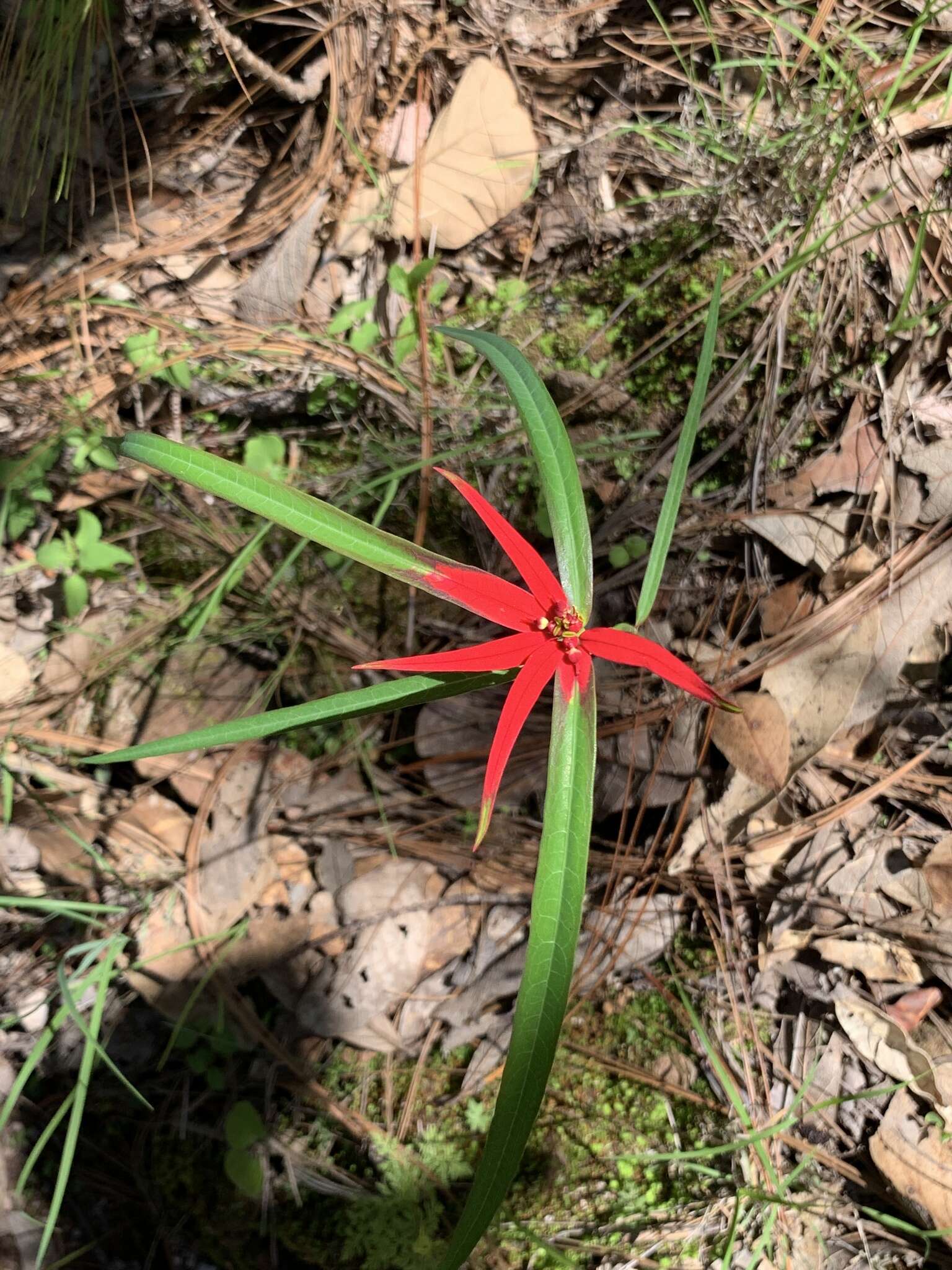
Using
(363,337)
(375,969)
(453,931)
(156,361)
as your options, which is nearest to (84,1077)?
(375,969)

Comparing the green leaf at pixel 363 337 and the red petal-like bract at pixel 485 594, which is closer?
the red petal-like bract at pixel 485 594

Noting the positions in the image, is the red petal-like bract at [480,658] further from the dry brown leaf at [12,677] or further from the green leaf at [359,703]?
the dry brown leaf at [12,677]

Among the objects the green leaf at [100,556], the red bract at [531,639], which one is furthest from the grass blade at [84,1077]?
the red bract at [531,639]

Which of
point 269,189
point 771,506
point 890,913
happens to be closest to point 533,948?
point 890,913

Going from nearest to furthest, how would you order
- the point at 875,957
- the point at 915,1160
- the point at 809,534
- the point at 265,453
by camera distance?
the point at 915,1160 < the point at 875,957 < the point at 809,534 < the point at 265,453

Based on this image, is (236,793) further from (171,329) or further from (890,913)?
(890,913)

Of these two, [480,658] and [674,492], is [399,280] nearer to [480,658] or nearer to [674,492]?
[674,492]

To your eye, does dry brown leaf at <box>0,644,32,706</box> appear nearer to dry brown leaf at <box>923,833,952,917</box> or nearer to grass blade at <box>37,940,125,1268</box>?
grass blade at <box>37,940,125,1268</box>
